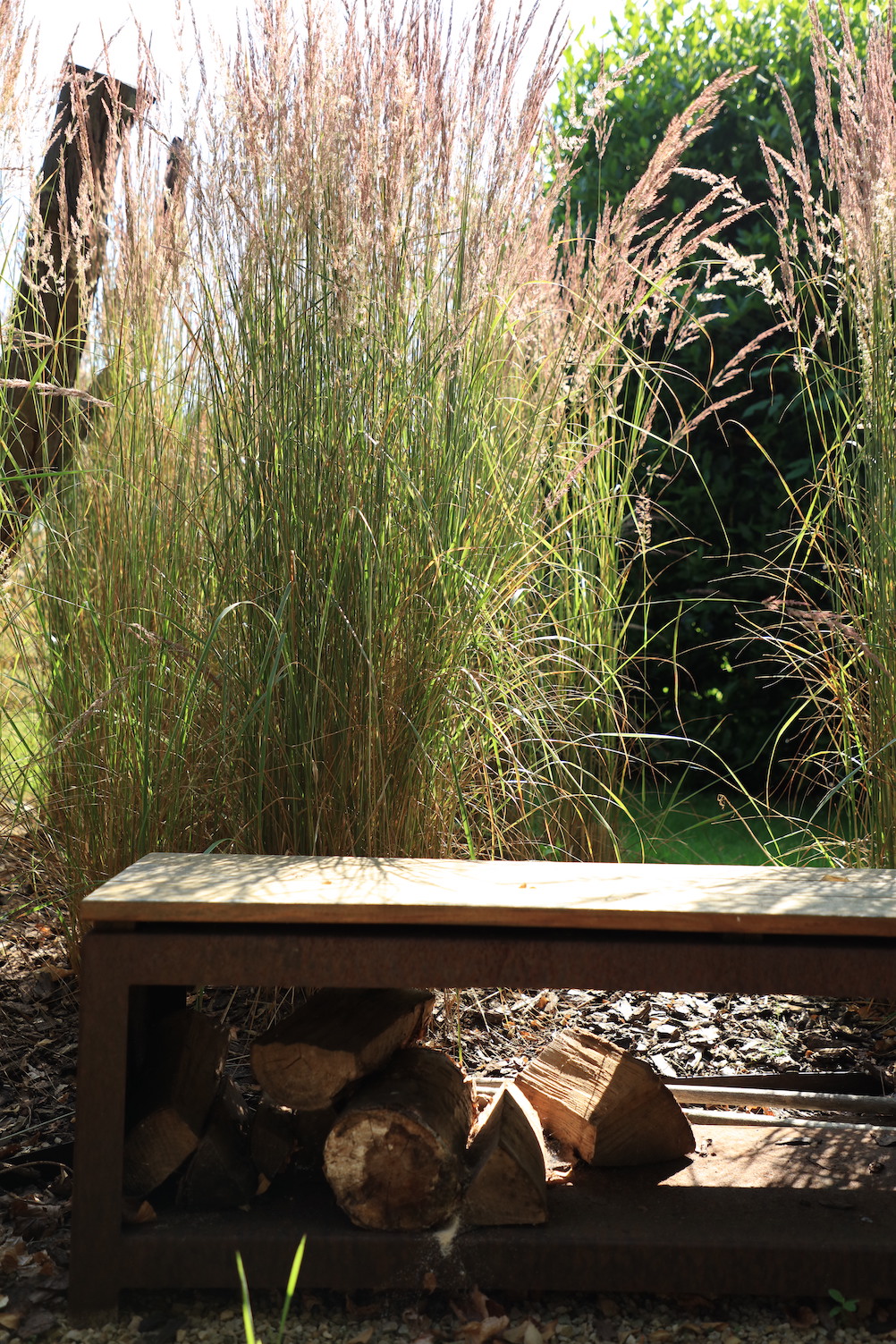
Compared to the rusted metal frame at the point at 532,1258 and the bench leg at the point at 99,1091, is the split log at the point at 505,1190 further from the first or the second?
the bench leg at the point at 99,1091

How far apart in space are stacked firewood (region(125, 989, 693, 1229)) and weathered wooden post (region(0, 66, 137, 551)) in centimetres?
111

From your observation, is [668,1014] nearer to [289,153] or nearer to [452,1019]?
[452,1019]

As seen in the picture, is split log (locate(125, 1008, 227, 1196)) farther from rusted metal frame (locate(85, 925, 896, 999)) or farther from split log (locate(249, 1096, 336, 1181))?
rusted metal frame (locate(85, 925, 896, 999))

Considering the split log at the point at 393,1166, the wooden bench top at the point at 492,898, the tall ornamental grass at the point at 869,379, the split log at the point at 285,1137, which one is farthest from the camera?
the tall ornamental grass at the point at 869,379

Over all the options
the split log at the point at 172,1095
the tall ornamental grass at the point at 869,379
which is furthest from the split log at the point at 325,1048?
the tall ornamental grass at the point at 869,379

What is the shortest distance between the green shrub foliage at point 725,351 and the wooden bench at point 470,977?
297 cm

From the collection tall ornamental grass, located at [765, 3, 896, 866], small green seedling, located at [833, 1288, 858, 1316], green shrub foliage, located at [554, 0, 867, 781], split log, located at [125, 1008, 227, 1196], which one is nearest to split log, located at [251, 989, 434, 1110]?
split log, located at [125, 1008, 227, 1196]

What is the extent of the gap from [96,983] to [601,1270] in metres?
0.73

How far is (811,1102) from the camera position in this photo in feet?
6.72

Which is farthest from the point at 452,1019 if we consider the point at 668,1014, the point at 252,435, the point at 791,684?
the point at 791,684

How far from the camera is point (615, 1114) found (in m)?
1.67

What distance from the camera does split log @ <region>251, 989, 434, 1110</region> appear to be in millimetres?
1571

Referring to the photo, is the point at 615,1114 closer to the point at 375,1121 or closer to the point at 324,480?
the point at 375,1121

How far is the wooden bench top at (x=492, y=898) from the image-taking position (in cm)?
137
